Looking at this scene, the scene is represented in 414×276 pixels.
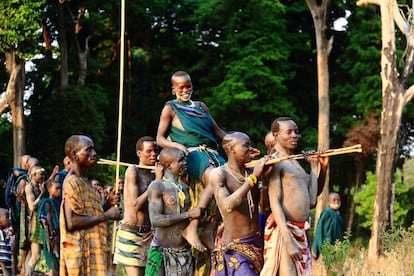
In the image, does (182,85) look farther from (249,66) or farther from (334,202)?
(249,66)

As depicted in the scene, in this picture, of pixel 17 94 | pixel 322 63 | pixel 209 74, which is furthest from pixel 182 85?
pixel 209 74

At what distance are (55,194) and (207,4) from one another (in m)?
15.9

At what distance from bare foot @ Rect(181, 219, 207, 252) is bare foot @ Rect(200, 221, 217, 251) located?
0.48 ft

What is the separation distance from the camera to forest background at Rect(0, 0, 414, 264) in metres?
26.4

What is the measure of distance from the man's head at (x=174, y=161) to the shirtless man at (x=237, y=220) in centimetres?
71

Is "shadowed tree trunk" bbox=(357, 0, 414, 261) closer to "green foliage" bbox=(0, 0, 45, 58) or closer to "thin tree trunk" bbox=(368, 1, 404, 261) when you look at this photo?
"thin tree trunk" bbox=(368, 1, 404, 261)

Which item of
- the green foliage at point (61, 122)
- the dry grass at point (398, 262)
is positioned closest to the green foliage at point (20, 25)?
the green foliage at point (61, 122)

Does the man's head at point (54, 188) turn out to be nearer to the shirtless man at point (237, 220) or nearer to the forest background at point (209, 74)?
the shirtless man at point (237, 220)

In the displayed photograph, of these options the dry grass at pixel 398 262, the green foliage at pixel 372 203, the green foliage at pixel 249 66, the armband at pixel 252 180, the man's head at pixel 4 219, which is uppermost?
the green foliage at pixel 249 66

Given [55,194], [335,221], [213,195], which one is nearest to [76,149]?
[213,195]

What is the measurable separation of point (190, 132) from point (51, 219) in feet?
15.8

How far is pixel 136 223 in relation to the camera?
29.1ft

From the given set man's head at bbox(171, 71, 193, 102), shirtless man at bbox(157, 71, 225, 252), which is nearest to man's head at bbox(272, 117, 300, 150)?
shirtless man at bbox(157, 71, 225, 252)

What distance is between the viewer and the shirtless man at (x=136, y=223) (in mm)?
8828
